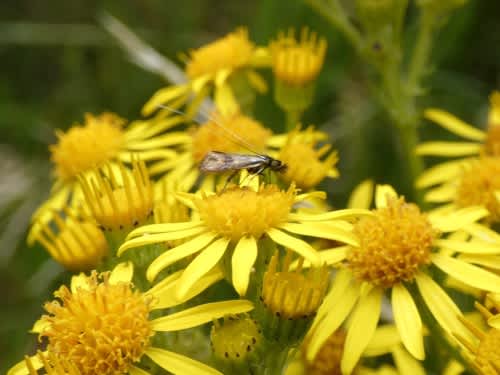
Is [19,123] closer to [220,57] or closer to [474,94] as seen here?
[220,57]

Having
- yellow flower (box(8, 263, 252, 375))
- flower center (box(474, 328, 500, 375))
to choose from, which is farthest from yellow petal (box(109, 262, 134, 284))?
flower center (box(474, 328, 500, 375))

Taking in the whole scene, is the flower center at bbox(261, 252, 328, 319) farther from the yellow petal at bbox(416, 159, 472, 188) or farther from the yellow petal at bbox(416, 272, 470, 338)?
the yellow petal at bbox(416, 159, 472, 188)

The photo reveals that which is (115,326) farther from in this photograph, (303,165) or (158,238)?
(303,165)

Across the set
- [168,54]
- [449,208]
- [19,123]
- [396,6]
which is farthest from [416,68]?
[19,123]

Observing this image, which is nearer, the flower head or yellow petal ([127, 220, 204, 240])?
yellow petal ([127, 220, 204, 240])

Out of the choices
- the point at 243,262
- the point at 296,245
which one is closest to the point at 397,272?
the point at 296,245
